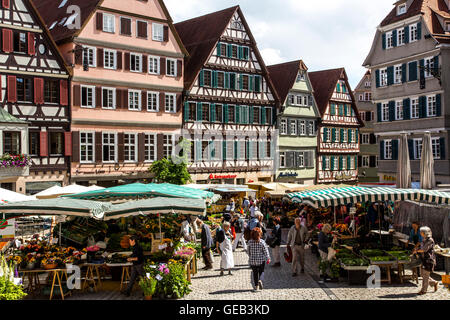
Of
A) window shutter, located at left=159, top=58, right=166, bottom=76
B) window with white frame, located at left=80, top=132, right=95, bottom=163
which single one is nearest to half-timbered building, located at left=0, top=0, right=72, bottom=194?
window with white frame, located at left=80, top=132, right=95, bottom=163

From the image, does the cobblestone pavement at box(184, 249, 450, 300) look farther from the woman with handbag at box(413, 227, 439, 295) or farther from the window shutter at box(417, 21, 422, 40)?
the window shutter at box(417, 21, 422, 40)

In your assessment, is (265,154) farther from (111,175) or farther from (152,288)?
(152,288)

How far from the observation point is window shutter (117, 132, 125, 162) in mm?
33969

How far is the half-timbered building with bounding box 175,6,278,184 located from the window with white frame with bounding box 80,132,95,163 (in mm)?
7398

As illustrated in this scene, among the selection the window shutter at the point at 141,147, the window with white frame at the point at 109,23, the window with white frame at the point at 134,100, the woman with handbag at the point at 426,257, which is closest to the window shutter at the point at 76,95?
the window with white frame at the point at 134,100

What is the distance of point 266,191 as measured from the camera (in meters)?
31.2

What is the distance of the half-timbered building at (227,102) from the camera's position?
129 feet

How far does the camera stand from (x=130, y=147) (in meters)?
34.8

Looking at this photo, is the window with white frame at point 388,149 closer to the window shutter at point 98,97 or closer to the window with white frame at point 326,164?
the window with white frame at point 326,164

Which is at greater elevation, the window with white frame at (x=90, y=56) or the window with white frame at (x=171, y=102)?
the window with white frame at (x=90, y=56)

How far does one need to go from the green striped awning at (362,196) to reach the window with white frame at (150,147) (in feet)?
62.7

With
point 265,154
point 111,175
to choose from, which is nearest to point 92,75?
point 111,175

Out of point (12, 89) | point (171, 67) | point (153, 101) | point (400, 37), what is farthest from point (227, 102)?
point (12, 89)

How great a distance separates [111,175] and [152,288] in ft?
70.8
